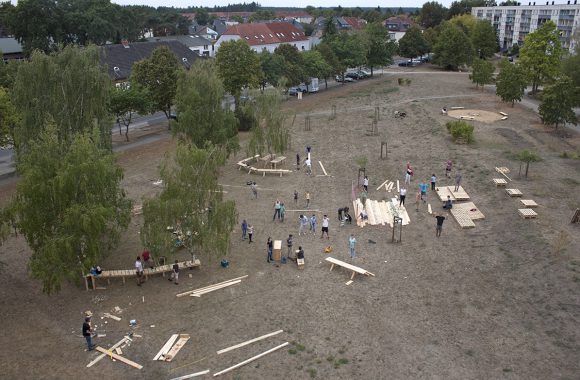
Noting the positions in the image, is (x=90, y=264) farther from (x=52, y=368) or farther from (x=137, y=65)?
(x=137, y=65)

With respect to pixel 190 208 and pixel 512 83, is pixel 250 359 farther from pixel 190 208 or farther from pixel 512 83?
A: pixel 512 83

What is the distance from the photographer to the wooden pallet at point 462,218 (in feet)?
83.6

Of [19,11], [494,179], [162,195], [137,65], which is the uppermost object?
[19,11]

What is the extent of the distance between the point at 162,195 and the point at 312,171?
1686 cm

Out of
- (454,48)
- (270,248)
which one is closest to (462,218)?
(270,248)

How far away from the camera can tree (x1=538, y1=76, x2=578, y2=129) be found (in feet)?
136

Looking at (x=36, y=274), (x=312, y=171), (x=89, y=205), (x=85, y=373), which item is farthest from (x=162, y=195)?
(x=312, y=171)

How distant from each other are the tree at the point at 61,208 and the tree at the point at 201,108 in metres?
12.8

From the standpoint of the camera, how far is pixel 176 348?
16781mm

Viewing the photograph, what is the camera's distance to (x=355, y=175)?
34312 mm

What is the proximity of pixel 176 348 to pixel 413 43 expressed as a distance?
282 ft

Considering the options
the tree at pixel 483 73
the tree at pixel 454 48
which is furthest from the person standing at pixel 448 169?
the tree at pixel 454 48

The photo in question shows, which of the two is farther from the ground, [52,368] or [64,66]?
[64,66]

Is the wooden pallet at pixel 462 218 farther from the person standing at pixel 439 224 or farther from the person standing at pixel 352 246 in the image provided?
the person standing at pixel 352 246
